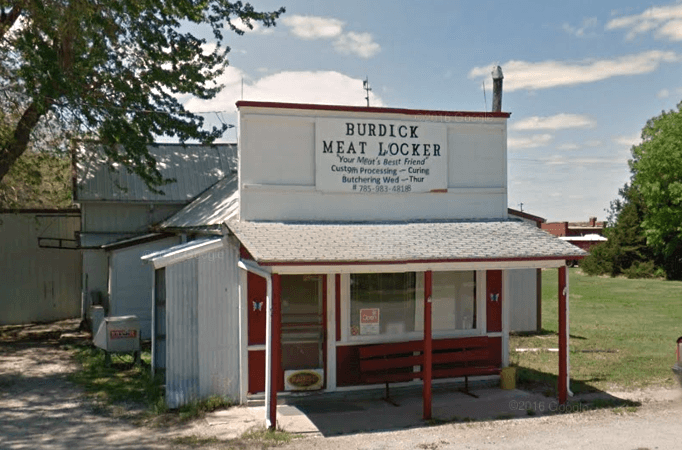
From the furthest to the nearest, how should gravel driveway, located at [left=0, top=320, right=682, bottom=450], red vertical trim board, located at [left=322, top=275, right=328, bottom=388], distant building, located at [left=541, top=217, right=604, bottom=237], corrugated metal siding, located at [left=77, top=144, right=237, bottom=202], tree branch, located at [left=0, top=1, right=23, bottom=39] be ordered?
distant building, located at [left=541, top=217, right=604, bottom=237] < corrugated metal siding, located at [left=77, top=144, right=237, bottom=202] < tree branch, located at [left=0, top=1, right=23, bottom=39] < red vertical trim board, located at [left=322, top=275, right=328, bottom=388] < gravel driveway, located at [left=0, top=320, right=682, bottom=450]

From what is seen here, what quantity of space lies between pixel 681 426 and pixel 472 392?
3474 mm

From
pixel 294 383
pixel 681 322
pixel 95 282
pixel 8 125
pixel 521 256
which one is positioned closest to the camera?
pixel 521 256

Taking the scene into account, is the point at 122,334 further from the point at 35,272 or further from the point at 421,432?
the point at 35,272

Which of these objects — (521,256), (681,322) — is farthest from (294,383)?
(681,322)

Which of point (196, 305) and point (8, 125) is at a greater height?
point (8, 125)

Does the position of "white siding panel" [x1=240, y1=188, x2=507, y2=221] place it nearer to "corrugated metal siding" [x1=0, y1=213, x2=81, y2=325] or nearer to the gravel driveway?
the gravel driveway

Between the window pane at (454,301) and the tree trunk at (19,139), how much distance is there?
10.7 metres

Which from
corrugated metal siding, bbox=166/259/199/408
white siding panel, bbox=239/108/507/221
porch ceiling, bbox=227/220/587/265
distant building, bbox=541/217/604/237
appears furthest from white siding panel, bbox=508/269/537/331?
distant building, bbox=541/217/604/237

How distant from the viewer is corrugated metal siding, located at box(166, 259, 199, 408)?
10727 millimetres

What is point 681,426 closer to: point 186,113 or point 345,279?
point 345,279

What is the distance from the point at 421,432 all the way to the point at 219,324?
12.2 ft

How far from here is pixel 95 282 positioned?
63.1 feet

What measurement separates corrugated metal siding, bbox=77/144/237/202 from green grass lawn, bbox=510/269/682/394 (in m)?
10.2

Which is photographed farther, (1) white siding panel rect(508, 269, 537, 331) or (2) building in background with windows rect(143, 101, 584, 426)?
(1) white siding panel rect(508, 269, 537, 331)
